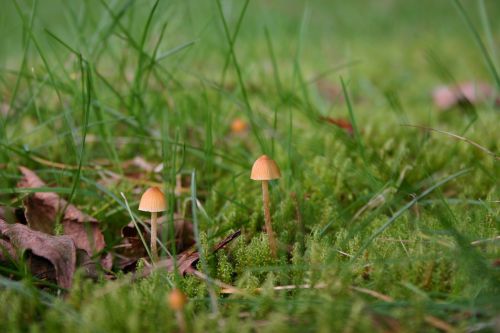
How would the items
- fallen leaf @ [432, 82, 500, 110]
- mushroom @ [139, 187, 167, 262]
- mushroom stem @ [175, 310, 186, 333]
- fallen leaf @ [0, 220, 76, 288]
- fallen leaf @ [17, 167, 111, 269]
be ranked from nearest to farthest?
mushroom stem @ [175, 310, 186, 333] → fallen leaf @ [0, 220, 76, 288] → mushroom @ [139, 187, 167, 262] → fallen leaf @ [17, 167, 111, 269] → fallen leaf @ [432, 82, 500, 110]

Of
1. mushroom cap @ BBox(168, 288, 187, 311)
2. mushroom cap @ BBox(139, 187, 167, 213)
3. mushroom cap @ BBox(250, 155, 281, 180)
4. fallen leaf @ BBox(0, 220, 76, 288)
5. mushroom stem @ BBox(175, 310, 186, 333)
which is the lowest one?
mushroom stem @ BBox(175, 310, 186, 333)

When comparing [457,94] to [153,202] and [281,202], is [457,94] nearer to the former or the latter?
[281,202]

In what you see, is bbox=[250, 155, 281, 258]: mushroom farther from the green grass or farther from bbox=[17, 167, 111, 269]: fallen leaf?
bbox=[17, 167, 111, 269]: fallen leaf

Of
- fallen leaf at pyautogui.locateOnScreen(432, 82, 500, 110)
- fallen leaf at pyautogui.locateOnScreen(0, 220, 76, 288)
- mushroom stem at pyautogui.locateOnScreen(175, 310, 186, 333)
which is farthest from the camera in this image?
fallen leaf at pyautogui.locateOnScreen(432, 82, 500, 110)

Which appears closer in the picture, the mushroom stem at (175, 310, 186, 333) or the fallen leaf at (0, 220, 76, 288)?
the mushroom stem at (175, 310, 186, 333)

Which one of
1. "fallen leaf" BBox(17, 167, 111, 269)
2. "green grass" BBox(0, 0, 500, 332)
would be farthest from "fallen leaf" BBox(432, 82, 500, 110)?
"fallen leaf" BBox(17, 167, 111, 269)

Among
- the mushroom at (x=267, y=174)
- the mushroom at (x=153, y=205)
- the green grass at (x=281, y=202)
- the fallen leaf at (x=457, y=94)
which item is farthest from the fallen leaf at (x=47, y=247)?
the fallen leaf at (x=457, y=94)

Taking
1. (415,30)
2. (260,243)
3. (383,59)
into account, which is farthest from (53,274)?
(415,30)
